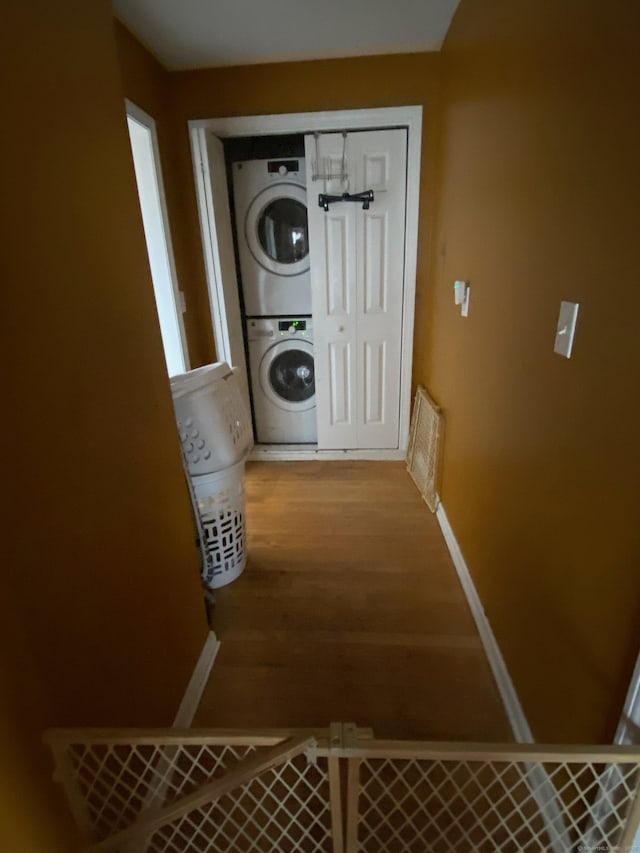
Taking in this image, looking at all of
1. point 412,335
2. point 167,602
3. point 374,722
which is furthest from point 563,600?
point 412,335

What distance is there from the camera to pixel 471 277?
6.32 ft

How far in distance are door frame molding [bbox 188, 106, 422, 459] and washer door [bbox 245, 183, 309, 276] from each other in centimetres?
35

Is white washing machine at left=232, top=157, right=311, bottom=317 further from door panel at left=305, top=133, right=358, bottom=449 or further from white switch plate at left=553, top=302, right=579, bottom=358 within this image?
white switch plate at left=553, top=302, right=579, bottom=358

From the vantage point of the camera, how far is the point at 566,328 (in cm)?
106

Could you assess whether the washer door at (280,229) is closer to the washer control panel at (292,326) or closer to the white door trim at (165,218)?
the washer control panel at (292,326)

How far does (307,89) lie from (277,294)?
1.21 metres

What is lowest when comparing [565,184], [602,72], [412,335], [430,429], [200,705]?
[200,705]

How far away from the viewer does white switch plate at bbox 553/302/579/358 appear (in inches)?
40.6

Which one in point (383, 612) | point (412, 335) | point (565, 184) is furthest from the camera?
point (412, 335)

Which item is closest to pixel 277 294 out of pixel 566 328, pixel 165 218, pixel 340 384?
pixel 340 384

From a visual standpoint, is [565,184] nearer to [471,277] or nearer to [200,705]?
[471,277]

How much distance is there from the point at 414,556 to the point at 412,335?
148cm

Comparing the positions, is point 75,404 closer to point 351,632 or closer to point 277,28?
point 351,632

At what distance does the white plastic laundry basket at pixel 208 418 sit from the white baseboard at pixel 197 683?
0.66m
